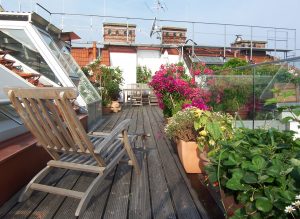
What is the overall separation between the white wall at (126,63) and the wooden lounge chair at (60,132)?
33.3 ft

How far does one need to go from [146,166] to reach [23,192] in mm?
1538

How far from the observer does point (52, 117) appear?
2568mm

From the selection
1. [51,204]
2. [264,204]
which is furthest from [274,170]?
[51,204]

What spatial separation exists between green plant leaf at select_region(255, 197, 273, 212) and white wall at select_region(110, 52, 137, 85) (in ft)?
38.6

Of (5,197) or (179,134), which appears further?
(179,134)

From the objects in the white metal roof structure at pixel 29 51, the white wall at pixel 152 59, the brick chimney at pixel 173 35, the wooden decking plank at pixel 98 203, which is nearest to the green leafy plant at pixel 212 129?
the wooden decking plank at pixel 98 203

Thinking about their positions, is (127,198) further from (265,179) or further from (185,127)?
(265,179)

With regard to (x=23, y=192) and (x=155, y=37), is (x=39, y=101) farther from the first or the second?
(x=155, y=37)

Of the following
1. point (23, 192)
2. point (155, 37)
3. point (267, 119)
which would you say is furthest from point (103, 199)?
point (155, 37)

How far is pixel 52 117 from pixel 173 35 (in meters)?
11.9

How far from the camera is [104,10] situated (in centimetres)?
1369

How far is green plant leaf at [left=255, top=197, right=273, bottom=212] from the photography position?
1.39 metres

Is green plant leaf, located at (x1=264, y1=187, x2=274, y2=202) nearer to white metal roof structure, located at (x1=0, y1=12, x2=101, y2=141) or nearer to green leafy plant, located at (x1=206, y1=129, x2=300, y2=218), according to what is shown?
green leafy plant, located at (x1=206, y1=129, x2=300, y2=218)

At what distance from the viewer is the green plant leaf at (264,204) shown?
4.57 feet
